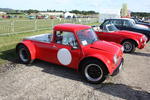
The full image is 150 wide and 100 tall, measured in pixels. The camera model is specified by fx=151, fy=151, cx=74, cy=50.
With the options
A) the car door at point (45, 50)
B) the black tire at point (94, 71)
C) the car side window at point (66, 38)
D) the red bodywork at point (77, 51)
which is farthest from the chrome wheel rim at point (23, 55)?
the black tire at point (94, 71)

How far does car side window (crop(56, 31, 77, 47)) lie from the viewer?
454 centimetres

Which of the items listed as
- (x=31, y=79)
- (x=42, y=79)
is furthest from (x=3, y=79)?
(x=42, y=79)

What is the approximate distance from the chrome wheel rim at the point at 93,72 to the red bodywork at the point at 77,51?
0.26 m

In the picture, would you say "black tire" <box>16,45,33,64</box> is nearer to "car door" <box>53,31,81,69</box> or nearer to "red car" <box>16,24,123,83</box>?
"red car" <box>16,24,123,83</box>

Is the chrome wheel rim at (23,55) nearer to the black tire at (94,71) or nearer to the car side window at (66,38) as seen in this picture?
Answer: the car side window at (66,38)

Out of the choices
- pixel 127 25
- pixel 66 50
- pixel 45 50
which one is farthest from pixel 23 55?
pixel 127 25

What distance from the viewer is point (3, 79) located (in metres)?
4.40

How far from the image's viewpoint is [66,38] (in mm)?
4742

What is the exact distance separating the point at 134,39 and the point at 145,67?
2.10 metres

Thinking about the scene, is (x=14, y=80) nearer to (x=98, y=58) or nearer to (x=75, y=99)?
(x=75, y=99)

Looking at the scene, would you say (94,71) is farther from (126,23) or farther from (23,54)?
(126,23)

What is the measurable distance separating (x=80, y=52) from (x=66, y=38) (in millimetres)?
727

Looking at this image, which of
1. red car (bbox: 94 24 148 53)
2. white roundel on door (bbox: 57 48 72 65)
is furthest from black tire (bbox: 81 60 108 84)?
red car (bbox: 94 24 148 53)

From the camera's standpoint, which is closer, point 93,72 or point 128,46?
point 93,72
